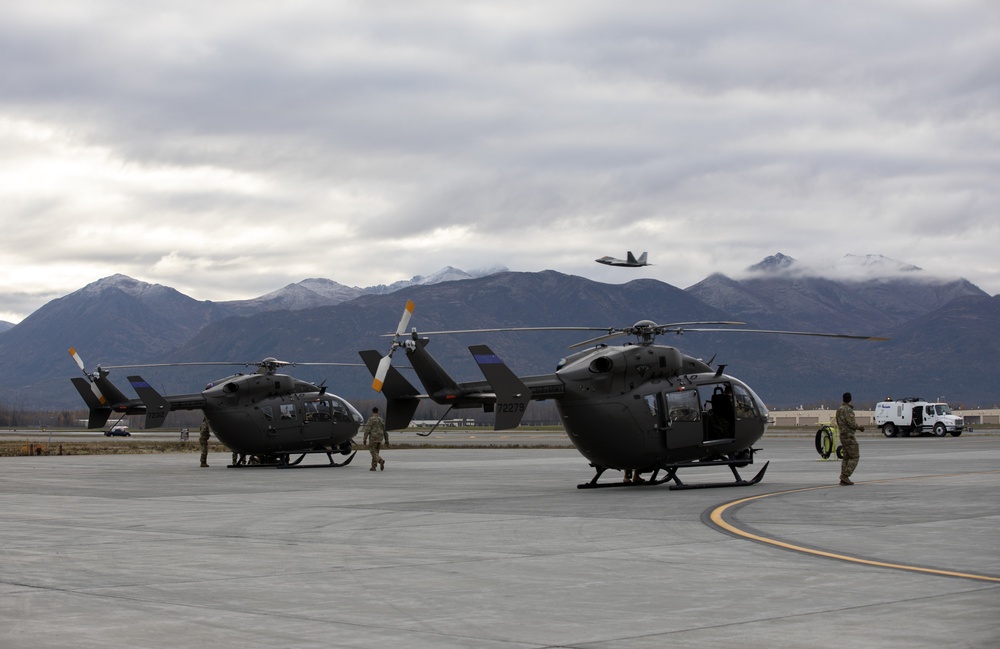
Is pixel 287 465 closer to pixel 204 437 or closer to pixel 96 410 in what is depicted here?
pixel 204 437

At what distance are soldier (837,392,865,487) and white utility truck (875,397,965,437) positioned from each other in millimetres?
51271

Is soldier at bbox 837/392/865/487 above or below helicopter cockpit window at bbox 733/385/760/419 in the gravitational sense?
below

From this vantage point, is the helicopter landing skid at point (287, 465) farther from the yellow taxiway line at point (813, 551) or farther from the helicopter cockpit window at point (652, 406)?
the yellow taxiway line at point (813, 551)

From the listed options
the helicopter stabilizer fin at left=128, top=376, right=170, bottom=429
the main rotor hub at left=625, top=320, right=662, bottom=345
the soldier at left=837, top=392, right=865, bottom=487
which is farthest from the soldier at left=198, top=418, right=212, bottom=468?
the soldier at left=837, top=392, right=865, bottom=487

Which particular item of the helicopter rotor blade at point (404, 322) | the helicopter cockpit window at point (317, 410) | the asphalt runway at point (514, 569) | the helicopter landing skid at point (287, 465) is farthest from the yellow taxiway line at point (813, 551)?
the helicopter landing skid at point (287, 465)

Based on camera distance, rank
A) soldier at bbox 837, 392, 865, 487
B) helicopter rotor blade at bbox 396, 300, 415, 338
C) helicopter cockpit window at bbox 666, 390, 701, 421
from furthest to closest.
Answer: helicopter rotor blade at bbox 396, 300, 415, 338, helicopter cockpit window at bbox 666, 390, 701, 421, soldier at bbox 837, 392, 865, 487

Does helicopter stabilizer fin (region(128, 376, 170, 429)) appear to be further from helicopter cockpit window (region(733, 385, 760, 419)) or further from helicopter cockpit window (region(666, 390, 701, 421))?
helicopter cockpit window (region(733, 385, 760, 419))

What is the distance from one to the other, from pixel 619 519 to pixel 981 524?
17.8 feet

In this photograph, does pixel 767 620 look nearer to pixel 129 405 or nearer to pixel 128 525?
pixel 128 525

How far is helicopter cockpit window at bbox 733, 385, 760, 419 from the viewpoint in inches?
1037

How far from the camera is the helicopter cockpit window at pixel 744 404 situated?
86.4ft

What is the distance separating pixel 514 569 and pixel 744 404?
14746mm

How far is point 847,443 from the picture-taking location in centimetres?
2484

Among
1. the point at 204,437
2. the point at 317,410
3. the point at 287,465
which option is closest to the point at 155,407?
the point at 204,437
